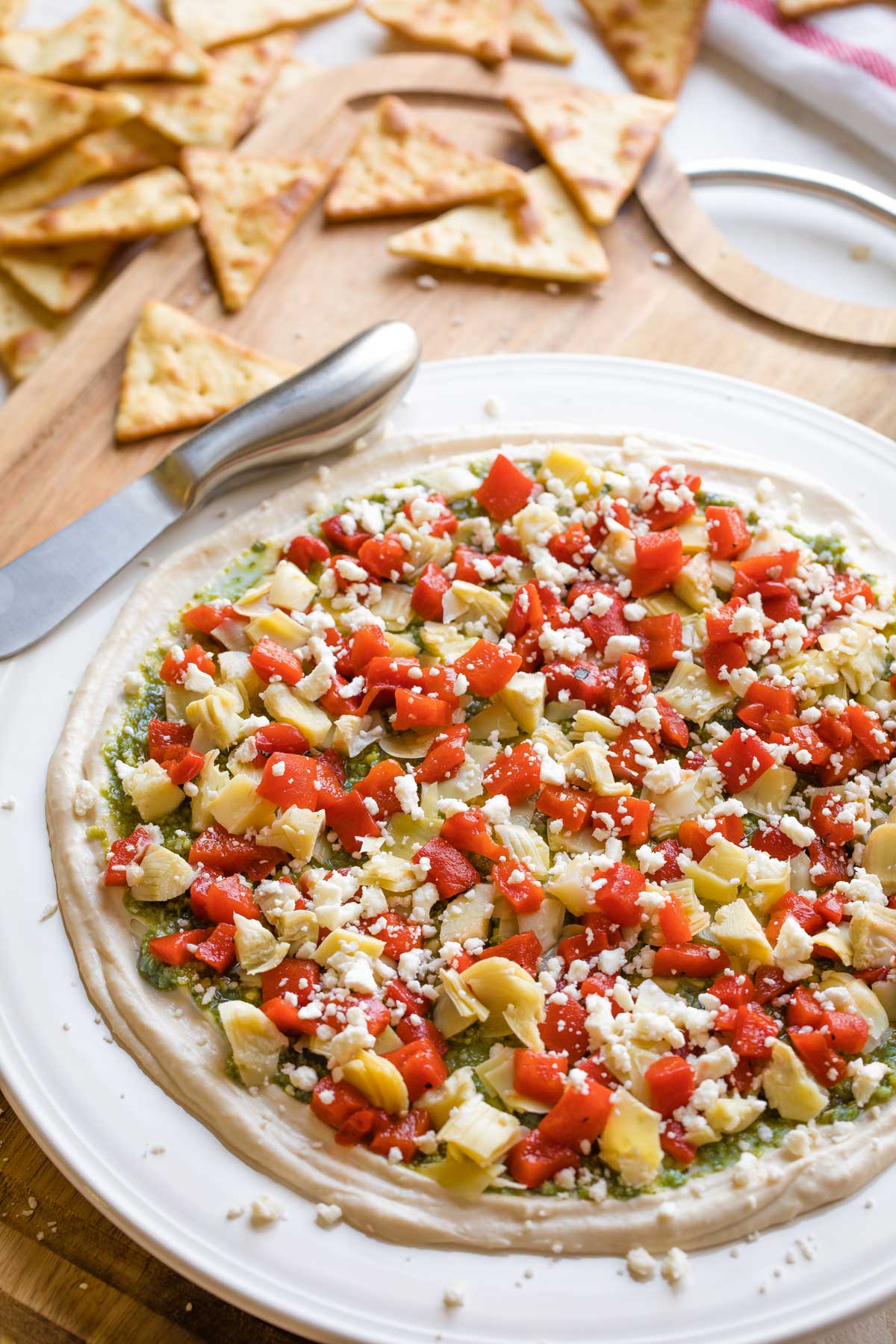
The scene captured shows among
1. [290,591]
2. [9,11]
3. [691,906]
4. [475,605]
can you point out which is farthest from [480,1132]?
[9,11]

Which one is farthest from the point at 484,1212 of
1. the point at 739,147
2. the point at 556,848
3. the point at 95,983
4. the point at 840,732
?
the point at 739,147

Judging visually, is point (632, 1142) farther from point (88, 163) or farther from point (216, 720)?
point (88, 163)

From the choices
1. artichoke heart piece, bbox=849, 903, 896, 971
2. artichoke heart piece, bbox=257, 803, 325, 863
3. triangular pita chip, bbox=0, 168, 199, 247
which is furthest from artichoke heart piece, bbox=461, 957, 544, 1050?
triangular pita chip, bbox=0, 168, 199, 247

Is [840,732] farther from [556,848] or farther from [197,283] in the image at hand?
[197,283]

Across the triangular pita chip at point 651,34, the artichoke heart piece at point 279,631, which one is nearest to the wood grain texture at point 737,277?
the triangular pita chip at point 651,34

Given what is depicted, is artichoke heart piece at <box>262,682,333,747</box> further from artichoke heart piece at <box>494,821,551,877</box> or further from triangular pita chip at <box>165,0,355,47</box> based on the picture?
triangular pita chip at <box>165,0,355,47</box>

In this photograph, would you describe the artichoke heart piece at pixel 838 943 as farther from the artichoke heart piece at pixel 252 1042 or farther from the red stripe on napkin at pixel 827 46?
the red stripe on napkin at pixel 827 46
